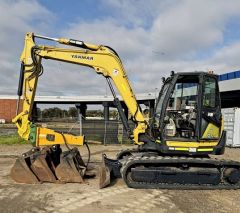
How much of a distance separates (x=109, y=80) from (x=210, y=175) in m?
3.66

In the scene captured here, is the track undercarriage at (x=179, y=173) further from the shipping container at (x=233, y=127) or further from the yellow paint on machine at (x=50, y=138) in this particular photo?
the shipping container at (x=233, y=127)

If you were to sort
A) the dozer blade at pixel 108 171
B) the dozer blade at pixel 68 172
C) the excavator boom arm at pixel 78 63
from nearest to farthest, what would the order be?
the dozer blade at pixel 108 171 → the dozer blade at pixel 68 172 → the excavator boom arm at pixel 78 63

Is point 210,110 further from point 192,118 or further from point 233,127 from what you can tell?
point 233,127

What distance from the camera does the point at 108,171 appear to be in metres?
8.61

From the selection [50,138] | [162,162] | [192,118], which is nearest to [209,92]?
[192,118]

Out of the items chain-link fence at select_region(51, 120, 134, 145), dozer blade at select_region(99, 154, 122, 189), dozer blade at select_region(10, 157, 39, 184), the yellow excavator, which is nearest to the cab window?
the yellow excavator

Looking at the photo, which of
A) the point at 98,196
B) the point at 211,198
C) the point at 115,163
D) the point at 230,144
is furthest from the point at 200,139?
the point at 230,144

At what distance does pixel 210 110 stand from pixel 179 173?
1.77 metres

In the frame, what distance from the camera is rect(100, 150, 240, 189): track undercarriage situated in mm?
8375

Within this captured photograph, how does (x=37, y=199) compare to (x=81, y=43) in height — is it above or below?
below

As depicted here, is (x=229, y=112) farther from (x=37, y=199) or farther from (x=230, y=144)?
(x=37, y=199)

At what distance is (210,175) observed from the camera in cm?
849

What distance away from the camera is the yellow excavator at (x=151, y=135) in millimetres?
8445

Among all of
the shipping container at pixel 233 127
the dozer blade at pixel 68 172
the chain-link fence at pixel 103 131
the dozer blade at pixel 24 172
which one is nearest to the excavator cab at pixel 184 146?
the dozer blade at pixel 68 172
